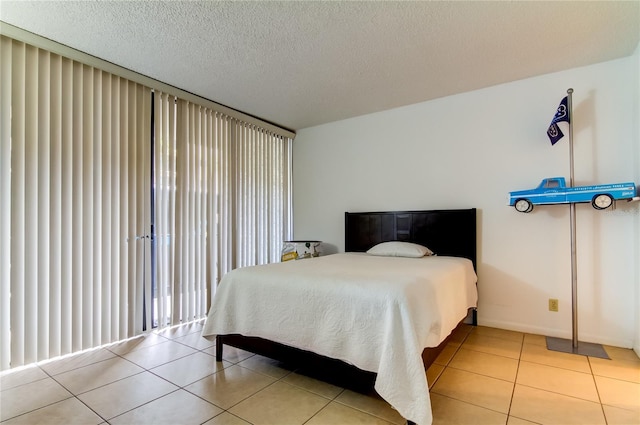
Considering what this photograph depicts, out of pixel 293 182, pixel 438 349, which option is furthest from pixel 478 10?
pixel 293 182

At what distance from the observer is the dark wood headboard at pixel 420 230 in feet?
10.7

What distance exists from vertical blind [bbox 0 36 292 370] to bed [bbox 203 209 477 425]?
1.09 meters

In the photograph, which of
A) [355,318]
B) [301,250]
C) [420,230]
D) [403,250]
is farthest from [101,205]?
[420,230]

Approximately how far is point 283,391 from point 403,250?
5.90 ft

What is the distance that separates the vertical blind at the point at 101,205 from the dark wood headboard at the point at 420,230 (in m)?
1.54

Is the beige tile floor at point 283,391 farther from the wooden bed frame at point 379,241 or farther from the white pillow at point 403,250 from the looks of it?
the white pillow at point 403,250

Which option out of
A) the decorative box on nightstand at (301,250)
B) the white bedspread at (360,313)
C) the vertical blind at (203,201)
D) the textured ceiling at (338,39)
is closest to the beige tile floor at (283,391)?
the white bedspread at (360,313)

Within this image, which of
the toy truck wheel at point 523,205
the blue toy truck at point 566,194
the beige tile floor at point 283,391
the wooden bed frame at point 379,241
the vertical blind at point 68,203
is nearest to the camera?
the beige tile floor at point 283,391

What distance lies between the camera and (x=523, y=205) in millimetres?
2877

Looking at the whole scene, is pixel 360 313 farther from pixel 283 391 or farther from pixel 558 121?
pixel 558 121

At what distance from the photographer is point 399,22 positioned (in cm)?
218

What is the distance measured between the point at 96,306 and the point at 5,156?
52.2 inches

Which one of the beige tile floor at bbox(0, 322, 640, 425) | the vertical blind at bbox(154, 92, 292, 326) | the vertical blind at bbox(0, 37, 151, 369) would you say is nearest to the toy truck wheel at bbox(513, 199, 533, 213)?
the beige tile floor at bbox(0, 322, 640, 425)

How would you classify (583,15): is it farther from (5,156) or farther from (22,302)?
(22,302)
